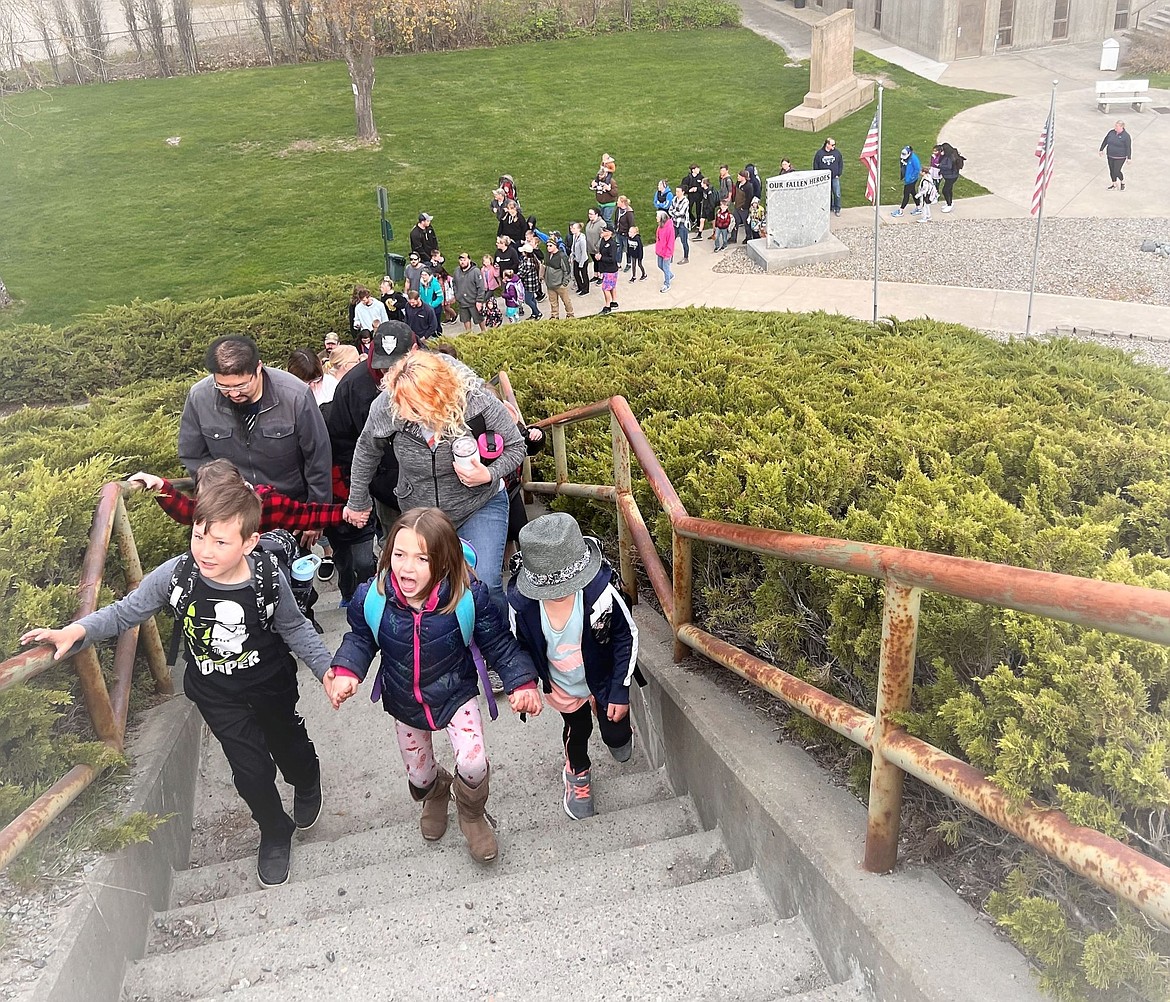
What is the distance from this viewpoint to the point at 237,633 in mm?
3322

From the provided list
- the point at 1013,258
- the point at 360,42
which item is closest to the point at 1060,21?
the point at 1013,258

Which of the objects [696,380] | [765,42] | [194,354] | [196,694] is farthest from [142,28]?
[196,694]

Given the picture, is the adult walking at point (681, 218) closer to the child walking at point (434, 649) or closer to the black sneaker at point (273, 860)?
the child walking at point (434, 649)

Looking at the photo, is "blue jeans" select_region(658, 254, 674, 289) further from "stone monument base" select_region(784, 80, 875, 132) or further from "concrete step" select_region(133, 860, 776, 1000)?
"concrete step" select_region(133, 860, 776, 1000)

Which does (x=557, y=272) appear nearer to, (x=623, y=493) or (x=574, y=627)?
(x=623, y=493)

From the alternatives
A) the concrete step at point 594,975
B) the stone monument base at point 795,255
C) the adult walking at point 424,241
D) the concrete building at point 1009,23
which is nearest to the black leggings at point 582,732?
the concrete step at point 594,975

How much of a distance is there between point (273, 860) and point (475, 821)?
0.76 meters

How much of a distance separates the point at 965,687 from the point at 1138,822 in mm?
549

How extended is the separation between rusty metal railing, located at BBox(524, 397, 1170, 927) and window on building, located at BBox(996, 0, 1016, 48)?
31585 millimetres

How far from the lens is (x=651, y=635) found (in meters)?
4.38

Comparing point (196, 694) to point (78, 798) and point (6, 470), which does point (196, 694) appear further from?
point (6, 470)

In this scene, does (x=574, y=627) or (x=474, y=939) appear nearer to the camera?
(x=474, y=939)

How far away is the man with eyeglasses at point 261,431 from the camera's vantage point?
4.60m

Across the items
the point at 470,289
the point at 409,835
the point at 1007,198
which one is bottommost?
the point at 1007,198
